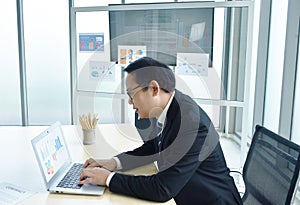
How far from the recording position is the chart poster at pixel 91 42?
308 cm

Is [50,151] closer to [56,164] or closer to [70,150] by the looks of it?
[56,164]

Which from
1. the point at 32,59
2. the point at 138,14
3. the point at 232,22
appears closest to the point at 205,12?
the point at 232,22

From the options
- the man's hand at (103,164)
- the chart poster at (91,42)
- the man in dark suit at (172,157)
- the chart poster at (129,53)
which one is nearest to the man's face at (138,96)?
the man in dark suit at (172,157)

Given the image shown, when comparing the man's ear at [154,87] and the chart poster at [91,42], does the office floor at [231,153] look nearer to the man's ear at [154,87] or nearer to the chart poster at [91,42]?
the chart poster at [91,42]

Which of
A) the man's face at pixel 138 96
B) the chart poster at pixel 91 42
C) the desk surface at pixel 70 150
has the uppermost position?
the chart poster at pixel 91 42

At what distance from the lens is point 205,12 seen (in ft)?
8.25

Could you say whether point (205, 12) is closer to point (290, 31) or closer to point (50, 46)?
point (290, 31)

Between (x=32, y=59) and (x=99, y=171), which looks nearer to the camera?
(x=99, y=171)

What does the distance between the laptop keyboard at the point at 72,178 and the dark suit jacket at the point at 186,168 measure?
0.15 m

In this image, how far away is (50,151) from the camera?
3.83 feet

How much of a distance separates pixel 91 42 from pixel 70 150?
1.83 meters

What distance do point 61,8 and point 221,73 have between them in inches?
90.4

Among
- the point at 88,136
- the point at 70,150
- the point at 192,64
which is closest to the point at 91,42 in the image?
the point at 192,64

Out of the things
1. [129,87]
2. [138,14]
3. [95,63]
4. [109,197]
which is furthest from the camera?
[95,63]
